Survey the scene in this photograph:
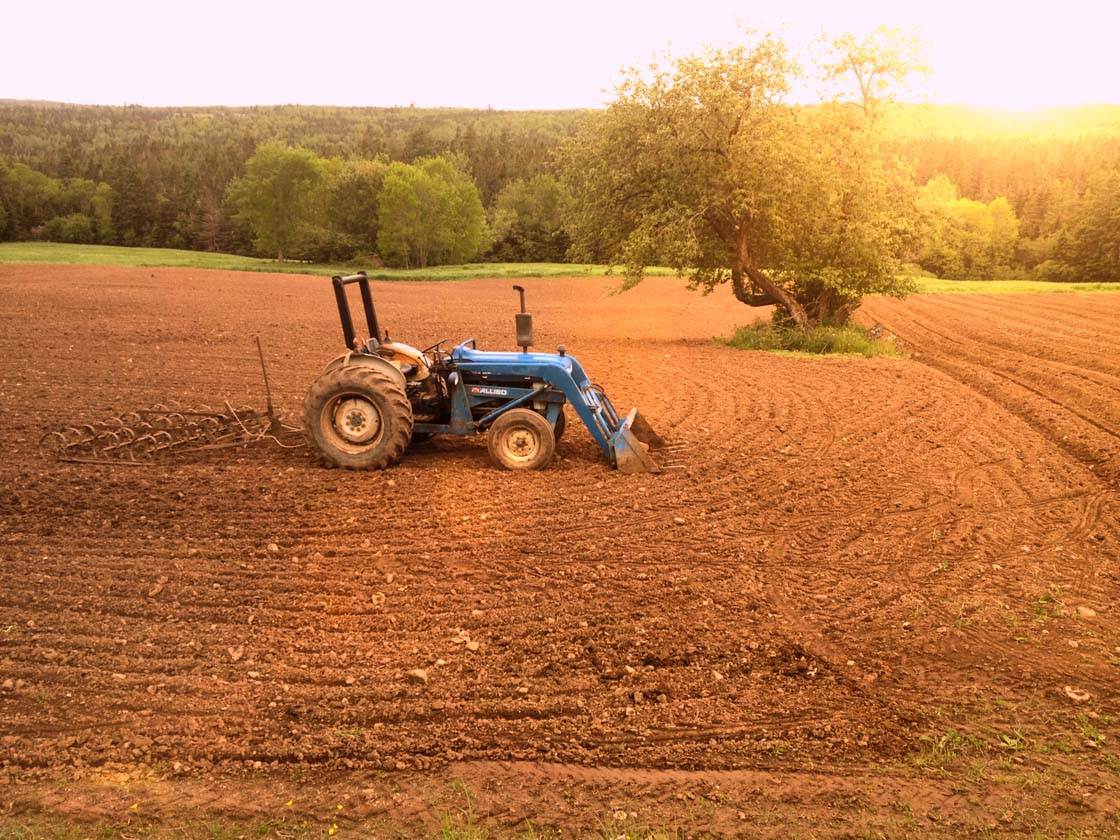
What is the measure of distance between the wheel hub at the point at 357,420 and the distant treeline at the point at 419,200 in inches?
1338

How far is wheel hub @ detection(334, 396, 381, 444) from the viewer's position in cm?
927

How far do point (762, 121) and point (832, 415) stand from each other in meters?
9.21

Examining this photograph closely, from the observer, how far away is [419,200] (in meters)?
63.7

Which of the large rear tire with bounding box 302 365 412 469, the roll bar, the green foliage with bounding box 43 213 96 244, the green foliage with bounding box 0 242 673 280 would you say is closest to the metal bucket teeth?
the large rear tire with bounding box 302 365 412 469

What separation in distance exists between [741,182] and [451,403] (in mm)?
12140

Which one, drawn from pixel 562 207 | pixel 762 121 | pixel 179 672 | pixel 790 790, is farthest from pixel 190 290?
pixel 790 790

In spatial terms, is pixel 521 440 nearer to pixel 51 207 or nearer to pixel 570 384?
pixel 570 384

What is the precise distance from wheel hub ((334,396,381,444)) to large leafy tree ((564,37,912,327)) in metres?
11.4

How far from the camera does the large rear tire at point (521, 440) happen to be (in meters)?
9.25

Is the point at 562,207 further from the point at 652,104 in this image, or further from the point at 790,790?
the point at 790,790

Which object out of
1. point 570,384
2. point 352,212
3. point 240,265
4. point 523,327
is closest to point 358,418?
point 523,327

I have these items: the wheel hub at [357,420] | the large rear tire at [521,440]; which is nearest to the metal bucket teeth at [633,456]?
the large rear tire at [521,440]

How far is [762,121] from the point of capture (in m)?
19.1

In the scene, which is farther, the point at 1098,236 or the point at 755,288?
the point at 1098,236
